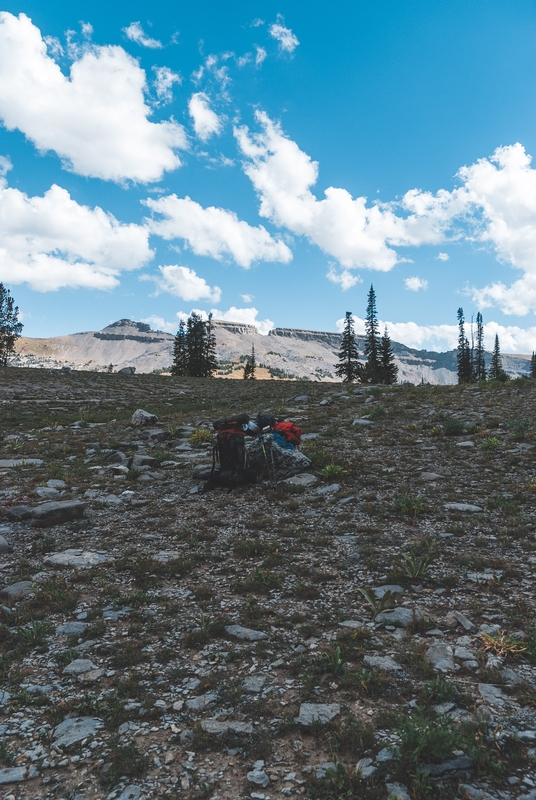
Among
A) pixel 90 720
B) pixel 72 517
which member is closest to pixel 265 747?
pixel 90 720

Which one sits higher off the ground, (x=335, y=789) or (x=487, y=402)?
(x=487, y=402)

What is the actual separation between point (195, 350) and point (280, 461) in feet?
225

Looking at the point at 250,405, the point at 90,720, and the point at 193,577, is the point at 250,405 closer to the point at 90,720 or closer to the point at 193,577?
the point at 193,577

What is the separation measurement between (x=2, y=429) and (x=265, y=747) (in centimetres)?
1840

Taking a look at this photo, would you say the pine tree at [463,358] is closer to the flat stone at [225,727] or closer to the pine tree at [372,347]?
the pine tree at [372,347]

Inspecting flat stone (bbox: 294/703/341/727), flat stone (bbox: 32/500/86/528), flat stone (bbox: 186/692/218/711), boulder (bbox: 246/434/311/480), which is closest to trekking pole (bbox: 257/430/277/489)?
boulder (bbox: 246/434/311/480)

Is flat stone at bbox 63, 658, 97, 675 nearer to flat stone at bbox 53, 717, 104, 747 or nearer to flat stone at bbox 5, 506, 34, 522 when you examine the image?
flat stone at bbox 53, 717, 104, 747

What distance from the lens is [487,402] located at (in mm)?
18672

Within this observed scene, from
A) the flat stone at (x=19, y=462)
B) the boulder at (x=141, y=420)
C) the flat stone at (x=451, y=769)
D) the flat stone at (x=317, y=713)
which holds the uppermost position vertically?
Result: the boulder at (x=141, y=420)

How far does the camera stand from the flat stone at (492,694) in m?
3.71

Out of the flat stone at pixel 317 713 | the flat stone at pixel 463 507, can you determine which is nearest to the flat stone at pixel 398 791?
the flat stone at pixel 317 713

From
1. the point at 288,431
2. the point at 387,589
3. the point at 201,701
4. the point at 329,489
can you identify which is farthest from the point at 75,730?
the point at 288,431

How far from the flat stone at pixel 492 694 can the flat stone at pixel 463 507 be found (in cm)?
479

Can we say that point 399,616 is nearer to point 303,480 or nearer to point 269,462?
point 303,480
